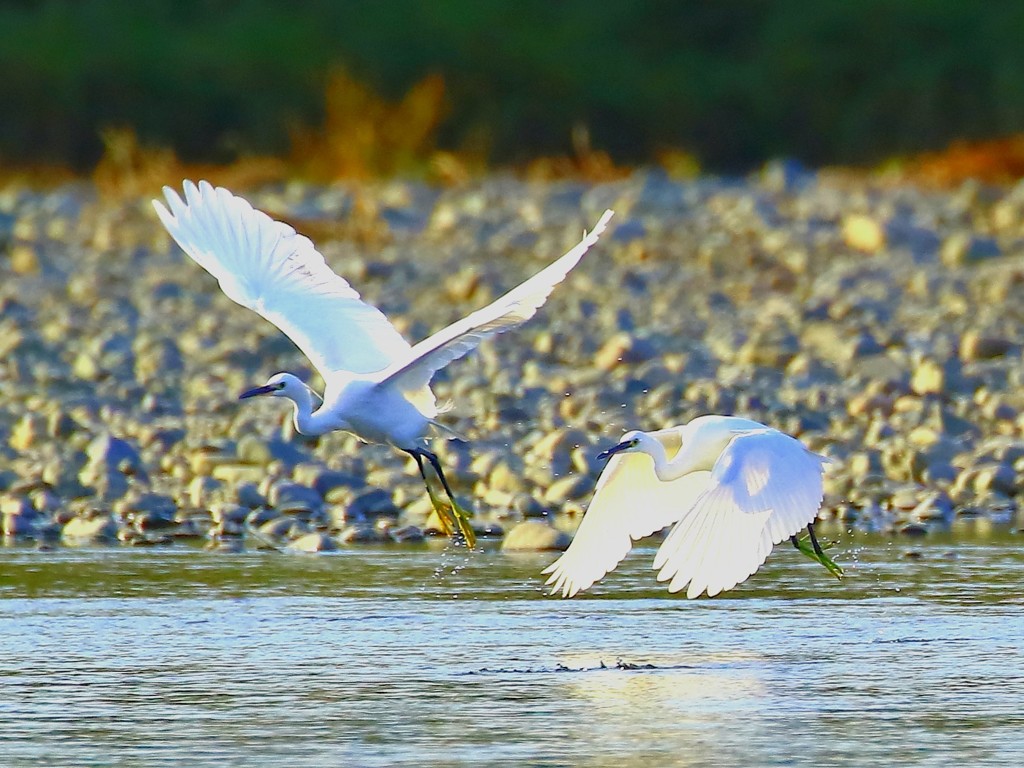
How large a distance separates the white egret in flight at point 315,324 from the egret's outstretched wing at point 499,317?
394 millimetres

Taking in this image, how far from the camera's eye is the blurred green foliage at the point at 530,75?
31.7 m

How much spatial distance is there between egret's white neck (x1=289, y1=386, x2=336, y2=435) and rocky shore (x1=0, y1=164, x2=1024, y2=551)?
1.84 ft

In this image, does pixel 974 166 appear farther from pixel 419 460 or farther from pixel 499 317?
pixel 499 317

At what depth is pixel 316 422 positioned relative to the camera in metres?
8.92

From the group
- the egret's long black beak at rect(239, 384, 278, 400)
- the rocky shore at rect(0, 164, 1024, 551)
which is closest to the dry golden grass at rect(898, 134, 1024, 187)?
the rocky shore at rect(0, 164, 1024, 551)

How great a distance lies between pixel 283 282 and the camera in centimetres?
935

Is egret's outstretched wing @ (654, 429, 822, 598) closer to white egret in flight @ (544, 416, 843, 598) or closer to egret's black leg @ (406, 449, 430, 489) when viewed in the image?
white egret in flight @ (544, 416, 843, 598)

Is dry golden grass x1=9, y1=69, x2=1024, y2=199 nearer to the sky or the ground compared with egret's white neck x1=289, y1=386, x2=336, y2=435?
nearer to the sky

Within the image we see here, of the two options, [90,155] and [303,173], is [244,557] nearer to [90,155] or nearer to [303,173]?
[303,173]

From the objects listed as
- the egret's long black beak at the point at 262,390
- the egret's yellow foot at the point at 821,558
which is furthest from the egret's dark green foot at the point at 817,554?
the egret's long black beak at the point at 262,390

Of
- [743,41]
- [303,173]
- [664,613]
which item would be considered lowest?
[664,613]

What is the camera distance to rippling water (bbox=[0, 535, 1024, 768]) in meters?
5.88

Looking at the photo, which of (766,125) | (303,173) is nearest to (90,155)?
(303,173)

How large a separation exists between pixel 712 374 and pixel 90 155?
62.8 feet
